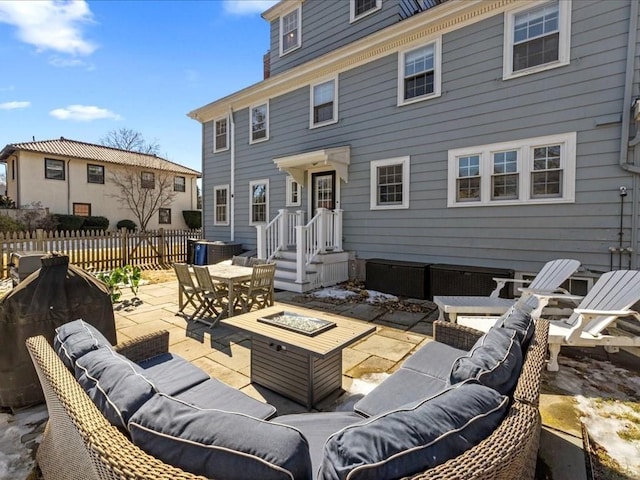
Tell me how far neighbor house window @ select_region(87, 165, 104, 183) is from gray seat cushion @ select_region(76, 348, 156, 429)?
24346 millimetres

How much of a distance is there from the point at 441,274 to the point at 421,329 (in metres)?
2.02

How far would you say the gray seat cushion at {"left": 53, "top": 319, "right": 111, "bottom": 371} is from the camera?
65.3 inches

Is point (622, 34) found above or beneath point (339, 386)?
above

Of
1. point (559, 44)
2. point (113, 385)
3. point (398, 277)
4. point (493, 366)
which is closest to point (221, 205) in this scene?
point (398, 277)

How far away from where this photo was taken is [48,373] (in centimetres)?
155

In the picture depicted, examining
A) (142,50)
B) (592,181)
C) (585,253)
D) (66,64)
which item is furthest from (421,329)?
(66,64)

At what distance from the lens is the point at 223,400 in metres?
2.06

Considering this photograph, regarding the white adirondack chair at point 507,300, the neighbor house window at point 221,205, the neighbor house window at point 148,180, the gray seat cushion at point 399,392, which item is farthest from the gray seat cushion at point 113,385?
the neighbor house window at point 148,180

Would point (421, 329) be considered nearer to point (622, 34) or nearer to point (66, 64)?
point (622, 34)

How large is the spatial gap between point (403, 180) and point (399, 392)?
6.10 m

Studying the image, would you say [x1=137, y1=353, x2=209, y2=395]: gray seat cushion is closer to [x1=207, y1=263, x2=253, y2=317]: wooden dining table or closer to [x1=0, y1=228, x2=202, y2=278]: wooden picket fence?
[x1=207, y1=263, x2=253, y2=317]: wooden dining table

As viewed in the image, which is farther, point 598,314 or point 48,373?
point 598,314

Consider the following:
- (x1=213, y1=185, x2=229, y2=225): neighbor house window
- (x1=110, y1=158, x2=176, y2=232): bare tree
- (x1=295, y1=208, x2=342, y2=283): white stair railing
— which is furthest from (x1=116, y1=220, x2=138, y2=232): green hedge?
(x1=295, y1=208, x2=342, y2=283): white stair railing

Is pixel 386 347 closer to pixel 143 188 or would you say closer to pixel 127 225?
pixel 127 225
